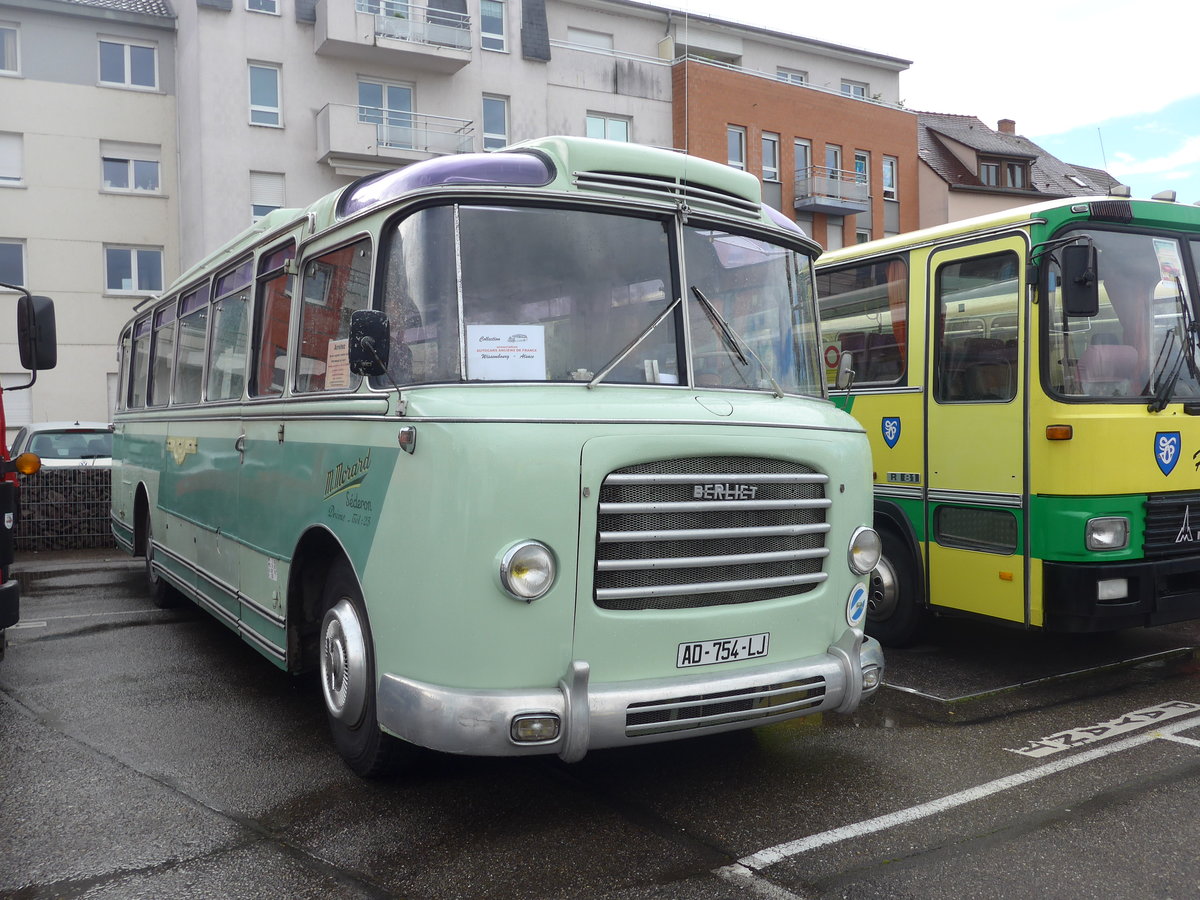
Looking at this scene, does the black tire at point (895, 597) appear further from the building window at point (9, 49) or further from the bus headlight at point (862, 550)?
the building window at point (9, 49)

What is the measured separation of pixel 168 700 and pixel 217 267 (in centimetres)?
285

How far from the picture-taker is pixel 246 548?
622cm

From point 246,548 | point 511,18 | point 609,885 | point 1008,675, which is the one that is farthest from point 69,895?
point 511,18

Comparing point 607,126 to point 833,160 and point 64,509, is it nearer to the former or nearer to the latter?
point 833,160

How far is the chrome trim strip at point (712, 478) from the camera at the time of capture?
4.14 meters

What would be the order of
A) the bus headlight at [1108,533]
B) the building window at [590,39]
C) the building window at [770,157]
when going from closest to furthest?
the bus headlight at [1108,533] → the building window at [590,39] → the building window at [770,157]

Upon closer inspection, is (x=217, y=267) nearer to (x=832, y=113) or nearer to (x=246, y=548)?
(x=246, y=548)

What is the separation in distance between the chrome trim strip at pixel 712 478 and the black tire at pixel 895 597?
2927mm

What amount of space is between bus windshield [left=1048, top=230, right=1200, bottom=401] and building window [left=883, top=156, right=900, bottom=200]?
3410cm

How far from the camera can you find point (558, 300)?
14.7ft

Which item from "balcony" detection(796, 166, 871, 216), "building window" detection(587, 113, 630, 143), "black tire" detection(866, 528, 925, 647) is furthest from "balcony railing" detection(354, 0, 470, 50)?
"black tire" detection(866, 528, 925, 647)

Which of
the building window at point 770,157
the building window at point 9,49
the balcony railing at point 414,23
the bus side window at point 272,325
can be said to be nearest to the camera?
the bus side window at point 272,325

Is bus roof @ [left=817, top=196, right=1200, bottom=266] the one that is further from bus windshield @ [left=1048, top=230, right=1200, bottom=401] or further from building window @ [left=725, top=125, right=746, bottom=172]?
building window @ [left=725, top=125, right=746, bottom=172]

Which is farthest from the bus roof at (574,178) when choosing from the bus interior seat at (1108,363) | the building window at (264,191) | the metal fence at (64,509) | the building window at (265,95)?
the building window at (265,95)
